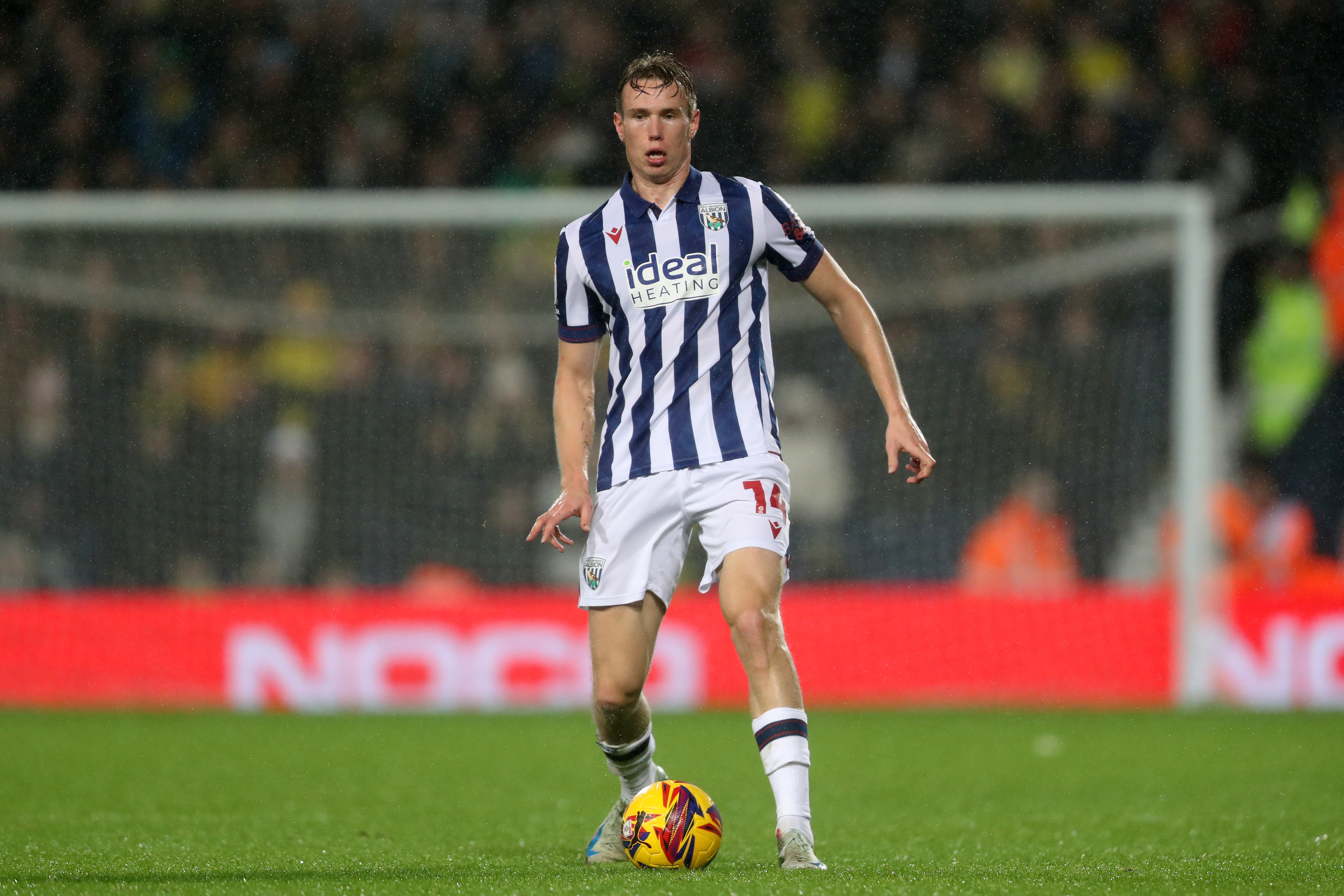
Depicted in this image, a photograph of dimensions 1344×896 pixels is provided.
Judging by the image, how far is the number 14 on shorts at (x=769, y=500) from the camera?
4.14 meters

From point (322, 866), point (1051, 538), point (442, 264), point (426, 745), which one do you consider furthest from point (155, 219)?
point (322, 866)

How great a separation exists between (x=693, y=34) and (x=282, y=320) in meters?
5.54

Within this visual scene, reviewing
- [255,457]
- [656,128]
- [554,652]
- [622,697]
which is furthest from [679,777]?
[255,457]

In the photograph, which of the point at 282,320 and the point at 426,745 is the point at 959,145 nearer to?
the point at 282,320

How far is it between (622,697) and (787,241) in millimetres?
1214

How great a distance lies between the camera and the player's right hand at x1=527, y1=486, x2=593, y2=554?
4.26 metres

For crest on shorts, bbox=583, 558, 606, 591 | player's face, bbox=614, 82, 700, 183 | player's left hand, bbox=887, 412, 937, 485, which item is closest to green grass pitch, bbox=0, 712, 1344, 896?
crest on shorts, bbox=583, 558, 606, 591

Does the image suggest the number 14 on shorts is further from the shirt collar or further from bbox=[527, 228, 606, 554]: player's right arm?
the shirt collar

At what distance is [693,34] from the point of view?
15086mm

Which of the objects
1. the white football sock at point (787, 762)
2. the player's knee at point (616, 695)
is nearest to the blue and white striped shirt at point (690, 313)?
the player's knee at point (616, 695)

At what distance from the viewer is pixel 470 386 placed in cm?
1114

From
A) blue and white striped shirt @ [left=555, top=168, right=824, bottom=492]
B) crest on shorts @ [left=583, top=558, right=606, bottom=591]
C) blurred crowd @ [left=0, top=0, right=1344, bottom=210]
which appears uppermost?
blurred crowd @ [left=0, top=0, right=1344, bottom=210]

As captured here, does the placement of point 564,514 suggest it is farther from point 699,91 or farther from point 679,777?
point 699,91

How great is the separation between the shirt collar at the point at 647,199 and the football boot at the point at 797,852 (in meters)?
1.57
